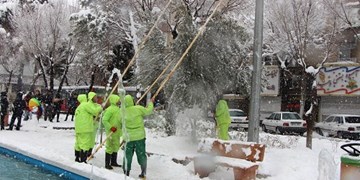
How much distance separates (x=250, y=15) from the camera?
2436cm

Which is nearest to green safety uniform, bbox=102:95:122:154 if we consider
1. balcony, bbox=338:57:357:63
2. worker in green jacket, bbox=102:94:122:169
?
worker in green jacket, bbox=102:94:122:169

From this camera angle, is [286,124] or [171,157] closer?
[171,157]

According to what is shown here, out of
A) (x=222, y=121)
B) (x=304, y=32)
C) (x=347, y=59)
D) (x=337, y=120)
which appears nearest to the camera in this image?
(x=222, y=121)

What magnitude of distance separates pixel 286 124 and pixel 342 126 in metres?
3.42

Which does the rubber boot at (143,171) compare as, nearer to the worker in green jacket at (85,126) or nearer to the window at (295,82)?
the worker in green jacket at (85,126)

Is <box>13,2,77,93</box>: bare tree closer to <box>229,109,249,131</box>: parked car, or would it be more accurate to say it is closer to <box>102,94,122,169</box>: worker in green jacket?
<box>229,109,249,131</box>: parked car

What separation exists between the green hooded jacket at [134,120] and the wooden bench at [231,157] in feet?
4.16

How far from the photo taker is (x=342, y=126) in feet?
75.4

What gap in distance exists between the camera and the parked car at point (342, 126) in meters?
22.5

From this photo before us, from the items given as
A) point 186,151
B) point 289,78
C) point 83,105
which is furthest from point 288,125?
point 83,105

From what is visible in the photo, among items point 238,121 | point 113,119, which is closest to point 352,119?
point 238,121

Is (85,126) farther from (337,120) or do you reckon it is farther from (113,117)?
(337,120)

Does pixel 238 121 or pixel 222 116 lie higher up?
pixel 222 116

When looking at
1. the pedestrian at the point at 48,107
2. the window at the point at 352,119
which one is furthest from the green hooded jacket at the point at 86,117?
the window at the point at 352,119
